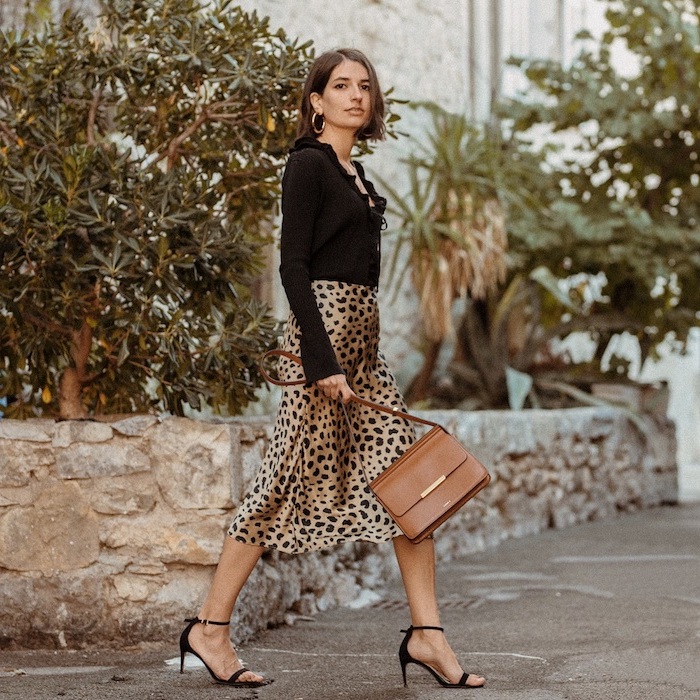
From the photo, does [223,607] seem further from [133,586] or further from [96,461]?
[96,461]

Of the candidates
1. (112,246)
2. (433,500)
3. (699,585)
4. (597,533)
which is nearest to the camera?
(433,500)

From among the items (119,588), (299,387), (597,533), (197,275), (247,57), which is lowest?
(597,533)

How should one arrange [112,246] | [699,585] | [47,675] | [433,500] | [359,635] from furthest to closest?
[699,585]
[359,635]
[112,246]
[47,675]
[433,500]

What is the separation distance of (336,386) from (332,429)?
0.20 m

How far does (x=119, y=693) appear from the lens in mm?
3113

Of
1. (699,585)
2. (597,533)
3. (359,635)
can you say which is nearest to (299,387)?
(359,635)

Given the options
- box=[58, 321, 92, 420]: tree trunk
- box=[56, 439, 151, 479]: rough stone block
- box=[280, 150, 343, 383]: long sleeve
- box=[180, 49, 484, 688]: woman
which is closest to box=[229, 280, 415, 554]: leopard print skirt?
box=[180, 49, 484, 688]: woman

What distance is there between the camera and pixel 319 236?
312cm

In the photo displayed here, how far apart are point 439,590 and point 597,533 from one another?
7.43 feet

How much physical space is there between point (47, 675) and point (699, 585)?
2669 mm

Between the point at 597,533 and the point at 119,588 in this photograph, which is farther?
the point at 597,533

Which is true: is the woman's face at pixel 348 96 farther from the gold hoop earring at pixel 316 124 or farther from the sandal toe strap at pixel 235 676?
the sandal toe strap at pixel 235 676

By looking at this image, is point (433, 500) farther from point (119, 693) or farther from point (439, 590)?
point (439, 590)

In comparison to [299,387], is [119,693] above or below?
below
